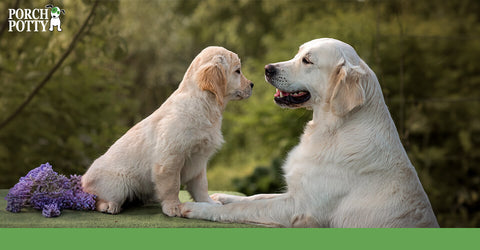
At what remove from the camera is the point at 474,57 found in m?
7.70

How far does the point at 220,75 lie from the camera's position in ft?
11.4

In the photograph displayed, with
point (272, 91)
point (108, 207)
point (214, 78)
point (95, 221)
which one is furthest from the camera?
point (272, 91)

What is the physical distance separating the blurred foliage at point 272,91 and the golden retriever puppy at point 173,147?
2311 millimetres

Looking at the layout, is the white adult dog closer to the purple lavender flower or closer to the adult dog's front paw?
the adult dog's front paw

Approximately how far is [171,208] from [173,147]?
40 cm

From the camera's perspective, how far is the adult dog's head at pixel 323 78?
3.05 meters

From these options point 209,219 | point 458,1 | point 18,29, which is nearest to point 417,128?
point 458,1

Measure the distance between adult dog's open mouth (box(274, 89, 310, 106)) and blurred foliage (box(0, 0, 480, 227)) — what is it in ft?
7.84

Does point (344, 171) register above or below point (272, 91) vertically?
below

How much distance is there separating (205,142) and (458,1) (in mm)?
6350

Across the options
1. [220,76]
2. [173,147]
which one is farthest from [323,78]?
[173,147]

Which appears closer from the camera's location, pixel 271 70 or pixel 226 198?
pixel 271 70

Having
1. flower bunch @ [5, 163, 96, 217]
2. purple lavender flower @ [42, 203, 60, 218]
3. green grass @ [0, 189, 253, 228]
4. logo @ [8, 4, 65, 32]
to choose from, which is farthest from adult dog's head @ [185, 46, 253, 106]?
logo @ [8, 4, 65, 32]

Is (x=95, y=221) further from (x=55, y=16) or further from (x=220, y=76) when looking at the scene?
(x=55, y=16)
